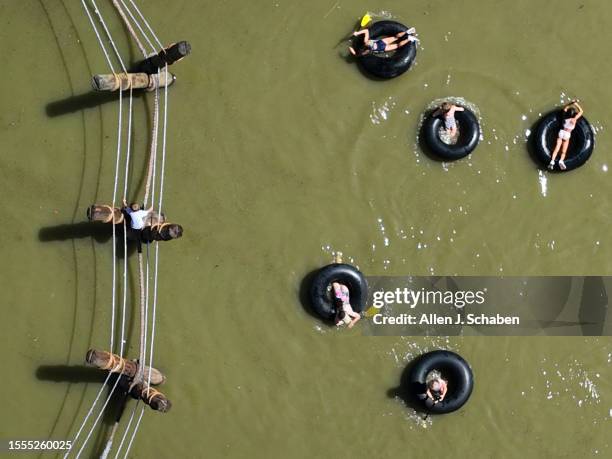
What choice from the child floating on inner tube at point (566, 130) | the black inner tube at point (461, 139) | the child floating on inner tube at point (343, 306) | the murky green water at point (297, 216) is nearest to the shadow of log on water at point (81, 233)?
the murky green water at point (297, 216)

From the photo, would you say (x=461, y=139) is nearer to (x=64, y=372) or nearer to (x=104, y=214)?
(x=104, y=214)

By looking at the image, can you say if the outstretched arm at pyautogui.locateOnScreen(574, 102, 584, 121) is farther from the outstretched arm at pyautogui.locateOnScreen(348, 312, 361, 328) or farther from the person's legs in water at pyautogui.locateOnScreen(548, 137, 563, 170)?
the outstretched arm at pyautogui.locateOnScreen(348, 312, 361, 328)

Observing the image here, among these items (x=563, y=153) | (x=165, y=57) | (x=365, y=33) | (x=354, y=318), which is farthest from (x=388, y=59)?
(x=354, y=318)

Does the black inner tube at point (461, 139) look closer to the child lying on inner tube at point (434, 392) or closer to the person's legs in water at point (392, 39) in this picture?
the person's legs in water at point (392, 39)

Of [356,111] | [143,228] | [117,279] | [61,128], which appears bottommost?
[117,279]

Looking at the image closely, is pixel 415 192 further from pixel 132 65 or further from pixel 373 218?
pixel 132 65

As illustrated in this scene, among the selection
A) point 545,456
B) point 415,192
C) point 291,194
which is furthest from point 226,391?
point 545,456
